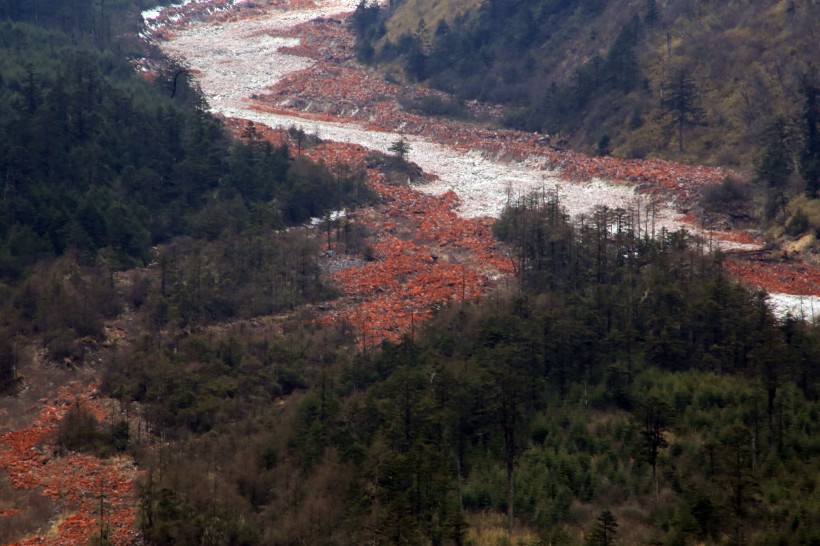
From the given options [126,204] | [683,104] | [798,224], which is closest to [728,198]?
[798,224]

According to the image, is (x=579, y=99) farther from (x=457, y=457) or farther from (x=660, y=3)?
(x=457, y=457)

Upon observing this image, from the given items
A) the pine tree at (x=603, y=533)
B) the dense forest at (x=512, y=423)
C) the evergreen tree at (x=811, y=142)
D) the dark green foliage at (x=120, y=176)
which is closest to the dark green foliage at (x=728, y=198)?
the evergreen tree at (x=811, y=142)

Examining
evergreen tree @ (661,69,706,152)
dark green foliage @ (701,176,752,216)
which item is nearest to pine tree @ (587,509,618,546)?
dark green foliage @ (701,176,752,216)

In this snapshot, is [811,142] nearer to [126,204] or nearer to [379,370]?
[379,370]

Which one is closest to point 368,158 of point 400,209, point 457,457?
point 400,209

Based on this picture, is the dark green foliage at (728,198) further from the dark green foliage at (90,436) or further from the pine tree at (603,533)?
the dark green foliage at (90,436)
